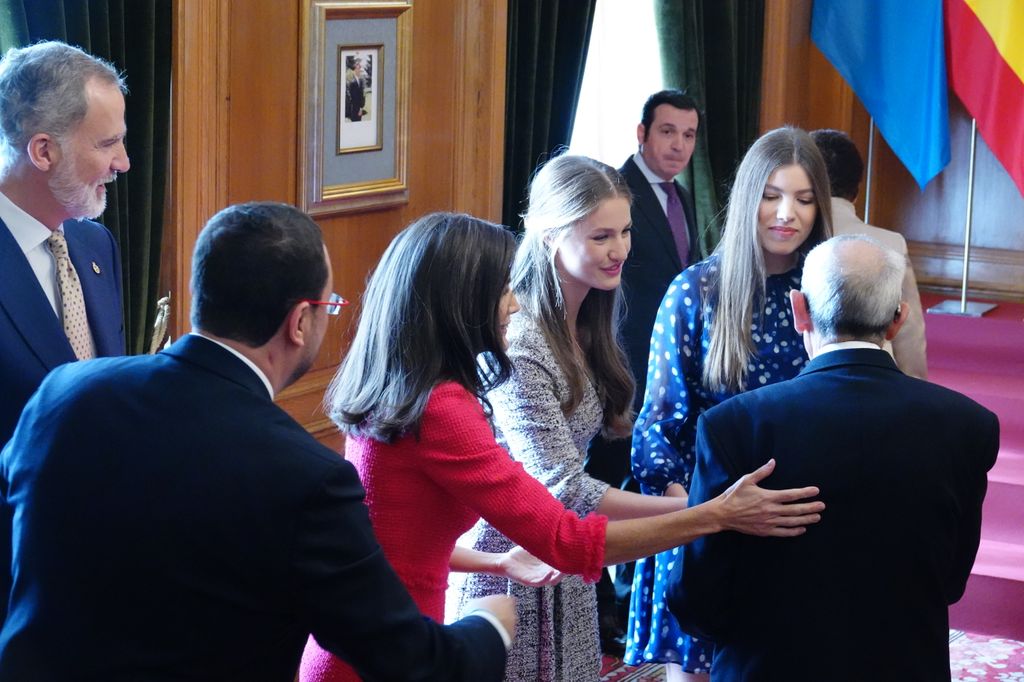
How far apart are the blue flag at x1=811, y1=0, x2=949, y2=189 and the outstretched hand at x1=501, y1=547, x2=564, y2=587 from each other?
533 cm

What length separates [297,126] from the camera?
12.8 feet

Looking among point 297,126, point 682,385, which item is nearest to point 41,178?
point 682,385

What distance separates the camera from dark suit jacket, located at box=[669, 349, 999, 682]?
210 cm

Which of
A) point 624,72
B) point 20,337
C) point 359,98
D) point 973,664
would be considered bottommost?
point 973,664

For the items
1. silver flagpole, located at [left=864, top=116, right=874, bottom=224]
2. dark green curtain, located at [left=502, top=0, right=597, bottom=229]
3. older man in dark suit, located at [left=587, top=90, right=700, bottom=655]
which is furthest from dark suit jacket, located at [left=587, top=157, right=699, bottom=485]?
silver flagpole, located at [left=864, top=116, right=874, bottom=224]

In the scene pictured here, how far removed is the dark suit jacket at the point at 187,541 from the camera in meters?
1.54

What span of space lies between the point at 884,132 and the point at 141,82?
5043 mm

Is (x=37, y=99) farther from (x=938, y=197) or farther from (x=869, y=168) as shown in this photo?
(x=938, y=197)

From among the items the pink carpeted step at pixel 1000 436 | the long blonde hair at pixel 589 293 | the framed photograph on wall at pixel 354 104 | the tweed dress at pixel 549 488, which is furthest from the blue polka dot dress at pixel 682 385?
the pink carpeted step at pixel 1000 436

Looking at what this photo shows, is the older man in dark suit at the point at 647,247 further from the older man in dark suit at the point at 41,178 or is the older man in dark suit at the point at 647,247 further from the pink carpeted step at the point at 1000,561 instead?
the older man in dark suit at the point at 41,178

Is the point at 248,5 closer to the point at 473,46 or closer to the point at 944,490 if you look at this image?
the point at 473,46

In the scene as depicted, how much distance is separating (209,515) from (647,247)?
3478 mm

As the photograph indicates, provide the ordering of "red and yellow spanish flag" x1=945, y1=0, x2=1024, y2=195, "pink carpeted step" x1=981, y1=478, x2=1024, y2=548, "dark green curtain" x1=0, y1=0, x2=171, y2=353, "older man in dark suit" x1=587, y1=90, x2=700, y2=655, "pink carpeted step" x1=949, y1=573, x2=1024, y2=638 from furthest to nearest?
"red and yellow spanish flag" x1=945, y1=0, x2=1024, y2=195 → "pink carpeted step" x1=981, y1=478, x2=1024, y2=548 → "pink carpeted step" x1=949, y1=573, x2=1024, y2=638 → "older man in dark suit" x1=587, y1=90, x2=700, y2=655 → "dark green curtain" x1=0, y1=0, x2=171, y2=353

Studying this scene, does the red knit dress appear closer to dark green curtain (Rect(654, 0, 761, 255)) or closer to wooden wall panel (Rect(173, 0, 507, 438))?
wooden wall panel (Rect(173, 0, 507, 438))
